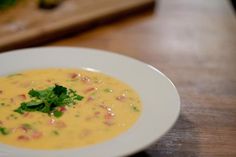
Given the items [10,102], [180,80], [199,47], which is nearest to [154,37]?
[199,47]

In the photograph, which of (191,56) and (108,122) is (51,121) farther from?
(191,56)

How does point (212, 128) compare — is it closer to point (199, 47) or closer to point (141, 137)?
point (141, 137)

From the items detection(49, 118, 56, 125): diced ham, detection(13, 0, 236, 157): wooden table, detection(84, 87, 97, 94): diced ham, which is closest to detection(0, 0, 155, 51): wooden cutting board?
detection(13, 0, 236, 157): wooden table

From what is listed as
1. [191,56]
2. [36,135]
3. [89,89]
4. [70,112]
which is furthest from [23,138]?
[191,56]

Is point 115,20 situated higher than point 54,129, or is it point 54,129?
point 115,20

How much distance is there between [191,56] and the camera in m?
1.65

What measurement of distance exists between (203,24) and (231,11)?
0.25 meters

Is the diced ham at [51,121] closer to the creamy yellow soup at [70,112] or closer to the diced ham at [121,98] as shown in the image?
the creamy yellow soup at [70,112]

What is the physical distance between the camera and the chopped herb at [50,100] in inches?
40.8

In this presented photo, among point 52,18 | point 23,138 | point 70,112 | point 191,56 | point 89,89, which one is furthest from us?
point 52,18

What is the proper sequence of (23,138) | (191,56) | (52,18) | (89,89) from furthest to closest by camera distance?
(52,18) < (191,56) < (89,89) < (23,138)

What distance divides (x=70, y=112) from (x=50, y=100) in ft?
0.19

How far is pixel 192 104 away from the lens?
1.29m

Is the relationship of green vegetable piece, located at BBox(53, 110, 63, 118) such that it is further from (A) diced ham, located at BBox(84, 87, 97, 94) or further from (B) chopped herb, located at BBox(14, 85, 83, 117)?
(A) diced ham, located at BBox(84, 87, 97, 94)
